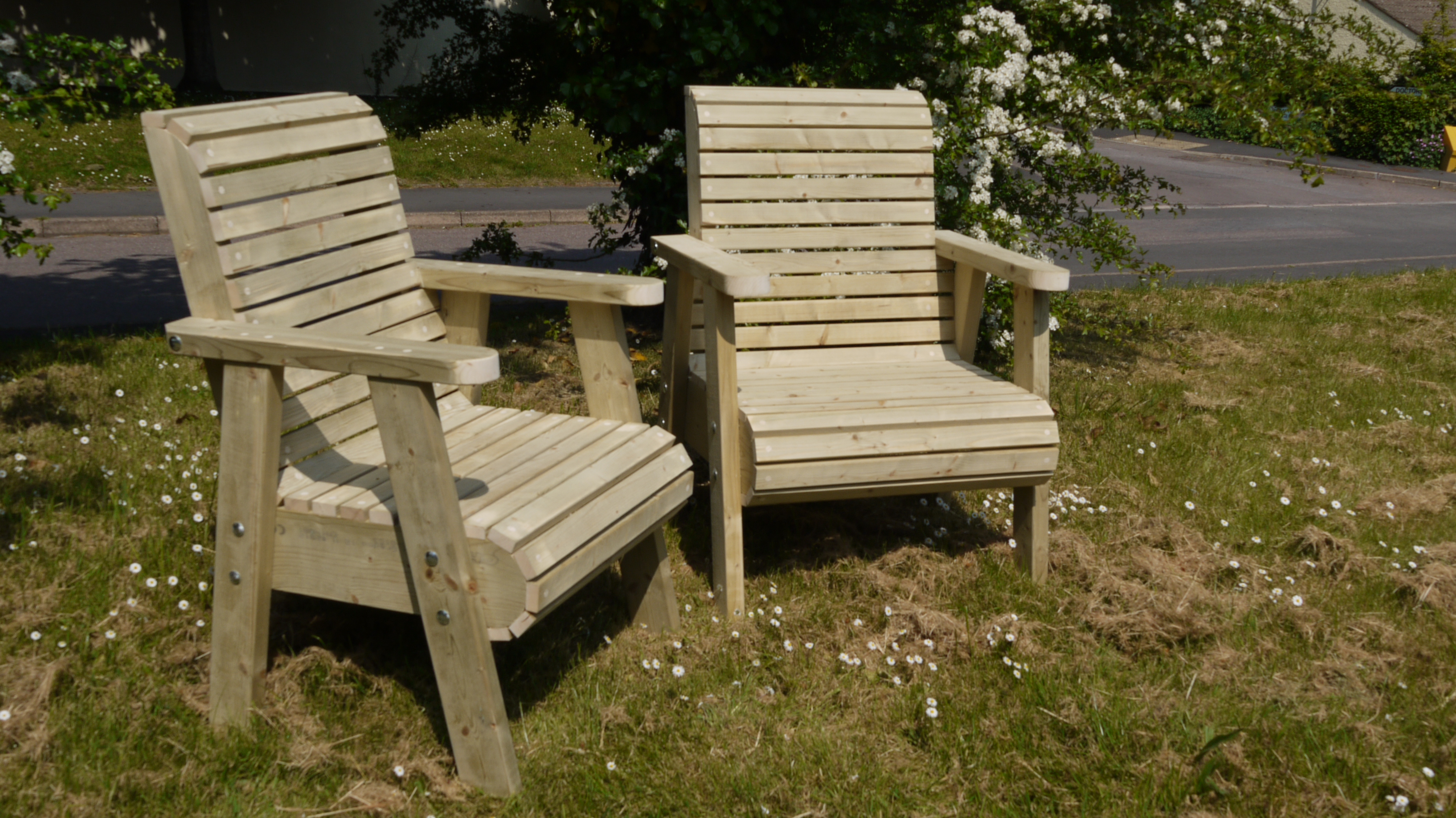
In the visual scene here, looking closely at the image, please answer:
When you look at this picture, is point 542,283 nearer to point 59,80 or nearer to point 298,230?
point 298,230

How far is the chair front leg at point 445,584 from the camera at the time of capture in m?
2.11

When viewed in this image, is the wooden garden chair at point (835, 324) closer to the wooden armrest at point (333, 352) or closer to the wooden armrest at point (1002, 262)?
the wooden armrest at point (1002, 262)

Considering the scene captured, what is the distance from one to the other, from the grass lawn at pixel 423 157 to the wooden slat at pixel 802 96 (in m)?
6.82

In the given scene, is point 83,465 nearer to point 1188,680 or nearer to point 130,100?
point 130,100

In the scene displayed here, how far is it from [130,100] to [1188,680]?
3660 millimetres

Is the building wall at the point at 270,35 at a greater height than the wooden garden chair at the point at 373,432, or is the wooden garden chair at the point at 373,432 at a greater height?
the building wall at the point at 270,35

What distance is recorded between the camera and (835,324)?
12.5 ft

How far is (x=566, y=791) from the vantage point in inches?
93.5

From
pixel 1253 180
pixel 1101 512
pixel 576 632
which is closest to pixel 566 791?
pixel 576 632

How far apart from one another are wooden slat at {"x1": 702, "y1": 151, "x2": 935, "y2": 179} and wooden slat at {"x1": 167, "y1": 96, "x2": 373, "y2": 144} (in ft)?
3.64

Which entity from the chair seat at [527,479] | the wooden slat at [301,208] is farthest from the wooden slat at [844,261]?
the wooden slat at [301,208]

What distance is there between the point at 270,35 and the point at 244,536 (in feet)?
61.6

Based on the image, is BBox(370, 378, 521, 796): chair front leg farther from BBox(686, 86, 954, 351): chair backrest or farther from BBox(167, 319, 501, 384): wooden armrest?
BBox(686, 86, 954, 351): chair backrest

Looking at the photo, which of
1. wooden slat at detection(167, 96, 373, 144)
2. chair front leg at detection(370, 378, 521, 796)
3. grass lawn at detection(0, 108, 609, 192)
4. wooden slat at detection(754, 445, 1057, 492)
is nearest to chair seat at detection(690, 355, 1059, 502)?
wooden slat at detection(754, 445, 1057, 492)
